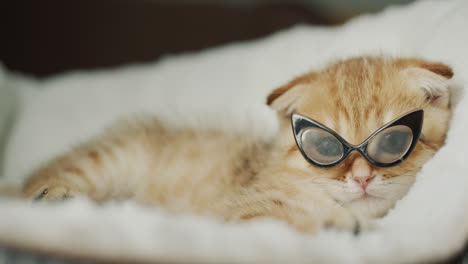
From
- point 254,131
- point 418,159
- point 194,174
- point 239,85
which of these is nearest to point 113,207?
point 418,159

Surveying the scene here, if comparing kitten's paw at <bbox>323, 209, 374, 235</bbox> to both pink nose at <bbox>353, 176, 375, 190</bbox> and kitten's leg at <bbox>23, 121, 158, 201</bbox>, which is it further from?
kitten's leg at <bbox>23, 121, 158, 201</bbox>

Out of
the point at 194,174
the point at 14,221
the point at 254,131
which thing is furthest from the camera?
the point at 254,131

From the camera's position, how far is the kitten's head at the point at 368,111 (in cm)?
94

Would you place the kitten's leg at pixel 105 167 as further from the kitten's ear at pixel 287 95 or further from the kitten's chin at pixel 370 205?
the kitten's chin at pixel 370 205

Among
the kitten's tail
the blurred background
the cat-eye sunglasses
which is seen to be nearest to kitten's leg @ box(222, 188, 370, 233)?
the cat-eye sunglasses

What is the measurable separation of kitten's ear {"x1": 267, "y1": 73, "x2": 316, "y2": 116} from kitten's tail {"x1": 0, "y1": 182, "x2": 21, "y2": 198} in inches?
31.6

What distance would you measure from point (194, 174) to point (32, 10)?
180cm

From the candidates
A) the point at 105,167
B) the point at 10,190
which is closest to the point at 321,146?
the point at 105,167

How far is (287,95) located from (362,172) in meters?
0.29

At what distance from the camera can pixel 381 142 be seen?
906 millimetres

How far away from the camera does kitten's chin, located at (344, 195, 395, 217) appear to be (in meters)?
0.95

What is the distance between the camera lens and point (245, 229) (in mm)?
672

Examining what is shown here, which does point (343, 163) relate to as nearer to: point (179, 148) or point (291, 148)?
point (291, 148)

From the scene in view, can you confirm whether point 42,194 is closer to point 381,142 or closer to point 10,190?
point 10,190
